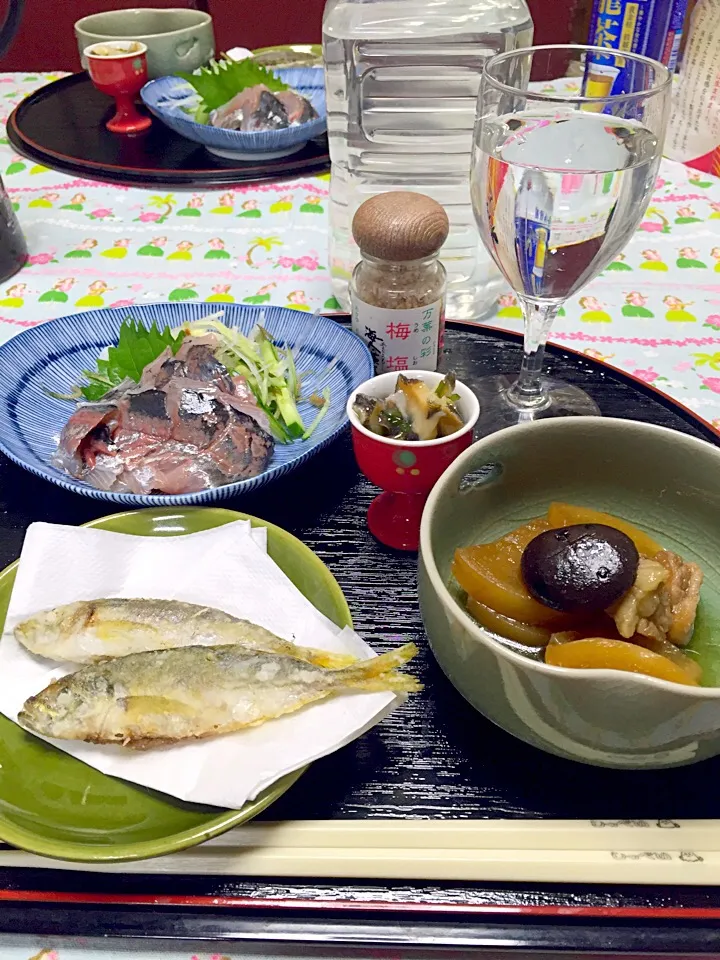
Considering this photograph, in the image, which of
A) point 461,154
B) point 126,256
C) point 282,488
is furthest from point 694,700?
point 126,256

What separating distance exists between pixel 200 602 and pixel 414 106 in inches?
41.0

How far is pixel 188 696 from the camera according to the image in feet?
2.03

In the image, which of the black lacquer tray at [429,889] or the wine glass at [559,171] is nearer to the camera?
the black lacquer tray at [429,889]

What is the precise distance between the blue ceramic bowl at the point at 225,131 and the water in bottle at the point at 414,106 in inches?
13.7

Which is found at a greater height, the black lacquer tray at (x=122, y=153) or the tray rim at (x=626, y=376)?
the black lacquer tray at (x=122, y=153)

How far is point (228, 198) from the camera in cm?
168

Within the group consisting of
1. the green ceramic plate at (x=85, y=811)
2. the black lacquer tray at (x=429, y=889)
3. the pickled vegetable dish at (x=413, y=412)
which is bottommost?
the black lacquer tray at (x=429, y=889)

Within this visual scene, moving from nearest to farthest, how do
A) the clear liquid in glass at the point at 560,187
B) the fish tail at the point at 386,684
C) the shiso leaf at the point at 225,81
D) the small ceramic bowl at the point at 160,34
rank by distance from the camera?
the fish tail at the point at 386,684
the clear liquid in glass at the point at 560,187
the shiso leaf at the point at 225,81
the small ceramic bowl at the point at 160,34

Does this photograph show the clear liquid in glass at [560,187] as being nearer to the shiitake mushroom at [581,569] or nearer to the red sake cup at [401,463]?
the red sake cup at [401,463]

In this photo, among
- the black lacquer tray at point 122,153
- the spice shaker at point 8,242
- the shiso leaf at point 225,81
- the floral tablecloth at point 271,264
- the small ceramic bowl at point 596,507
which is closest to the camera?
the small ceramic bowl at point 596,507

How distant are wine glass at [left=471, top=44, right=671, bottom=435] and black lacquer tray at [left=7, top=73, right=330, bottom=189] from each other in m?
0.89

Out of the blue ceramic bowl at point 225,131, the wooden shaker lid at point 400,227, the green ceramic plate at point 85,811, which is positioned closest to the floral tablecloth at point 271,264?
the blue ceramic bowl at point 225,131

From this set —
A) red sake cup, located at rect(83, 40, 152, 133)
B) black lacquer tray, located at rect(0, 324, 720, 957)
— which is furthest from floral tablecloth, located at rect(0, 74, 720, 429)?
black lacquer tray, located at rect(0, 324, 720, 957)

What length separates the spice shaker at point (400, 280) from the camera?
93cm
